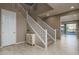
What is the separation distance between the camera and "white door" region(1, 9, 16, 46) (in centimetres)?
607

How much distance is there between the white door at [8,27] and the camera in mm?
6066

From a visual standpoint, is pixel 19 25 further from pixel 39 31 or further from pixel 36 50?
pixel 36 50

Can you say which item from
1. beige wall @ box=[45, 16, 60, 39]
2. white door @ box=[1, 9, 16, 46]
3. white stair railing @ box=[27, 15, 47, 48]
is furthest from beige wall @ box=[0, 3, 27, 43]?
beige wall @ box=[45, 16, 60, 39]

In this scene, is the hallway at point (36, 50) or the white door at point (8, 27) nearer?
the hallway at point (36, 50)

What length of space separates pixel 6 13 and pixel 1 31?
3.76 ft

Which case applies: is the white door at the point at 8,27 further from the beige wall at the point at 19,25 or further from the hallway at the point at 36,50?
the hallway at the point at 36,50

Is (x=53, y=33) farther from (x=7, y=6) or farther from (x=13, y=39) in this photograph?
(x=7, y=6)

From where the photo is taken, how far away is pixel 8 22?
6414mm

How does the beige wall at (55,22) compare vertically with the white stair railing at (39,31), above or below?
above

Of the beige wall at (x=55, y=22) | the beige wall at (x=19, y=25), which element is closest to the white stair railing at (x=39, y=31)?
the beige wall at (x=19, y=25)

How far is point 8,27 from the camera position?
6.41 meters

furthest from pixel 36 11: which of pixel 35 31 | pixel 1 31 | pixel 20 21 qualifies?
pixel 1 31

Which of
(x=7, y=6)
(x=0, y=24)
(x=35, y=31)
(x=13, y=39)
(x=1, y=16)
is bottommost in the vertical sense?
(x=13, y=39)

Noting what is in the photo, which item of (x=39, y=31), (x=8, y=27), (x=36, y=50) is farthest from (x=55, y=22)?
(x=36, y=50)
